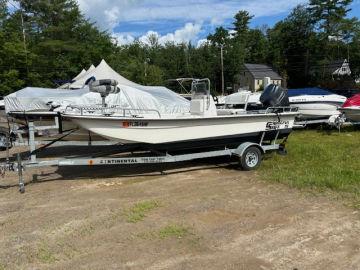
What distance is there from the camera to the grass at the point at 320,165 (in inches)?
277

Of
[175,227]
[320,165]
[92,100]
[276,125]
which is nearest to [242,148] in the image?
[276,125]

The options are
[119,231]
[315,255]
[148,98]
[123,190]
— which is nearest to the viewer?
[315,255]

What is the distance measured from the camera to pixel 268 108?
30.6ft

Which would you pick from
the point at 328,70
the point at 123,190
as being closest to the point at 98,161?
the point at 123,190

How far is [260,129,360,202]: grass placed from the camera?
7.04 metres

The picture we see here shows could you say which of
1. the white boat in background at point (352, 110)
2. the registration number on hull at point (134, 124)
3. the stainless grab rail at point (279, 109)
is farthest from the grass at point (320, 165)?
the registration number on hull at point (134, 124)

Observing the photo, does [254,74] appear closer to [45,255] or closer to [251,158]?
[251,158]

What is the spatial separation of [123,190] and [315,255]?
147 inches

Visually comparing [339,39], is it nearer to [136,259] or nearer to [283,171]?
[283,171]

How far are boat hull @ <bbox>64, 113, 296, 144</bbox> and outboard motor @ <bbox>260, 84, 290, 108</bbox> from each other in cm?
39

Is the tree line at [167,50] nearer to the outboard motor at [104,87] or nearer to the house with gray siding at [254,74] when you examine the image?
the house with gray siding at [254,74]

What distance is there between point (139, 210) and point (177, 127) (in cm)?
252

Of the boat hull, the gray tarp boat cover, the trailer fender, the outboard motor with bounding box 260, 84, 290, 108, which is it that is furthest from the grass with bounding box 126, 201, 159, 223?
the gray tarp boat cover

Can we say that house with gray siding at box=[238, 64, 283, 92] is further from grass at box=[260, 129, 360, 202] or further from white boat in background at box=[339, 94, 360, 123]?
grass at box=[260, 129, 360, 202]
